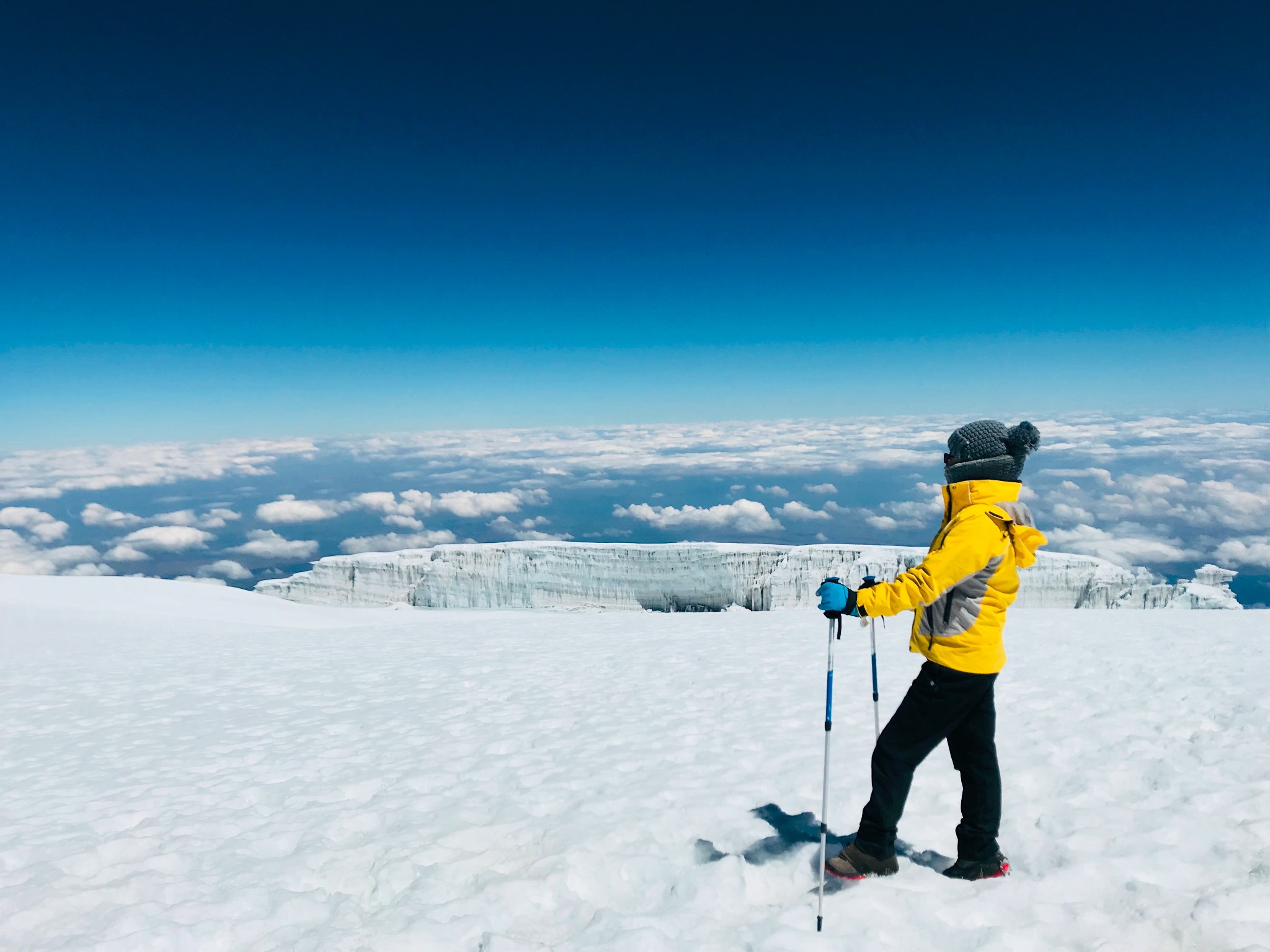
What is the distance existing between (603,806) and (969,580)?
3346 millimetres

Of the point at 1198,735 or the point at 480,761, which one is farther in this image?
the point at 480,761

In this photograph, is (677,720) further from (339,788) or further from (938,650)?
(938,650)

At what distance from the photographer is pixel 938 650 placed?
11.6 feet

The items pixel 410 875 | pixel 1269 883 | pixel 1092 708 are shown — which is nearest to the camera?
pixel 1269 883

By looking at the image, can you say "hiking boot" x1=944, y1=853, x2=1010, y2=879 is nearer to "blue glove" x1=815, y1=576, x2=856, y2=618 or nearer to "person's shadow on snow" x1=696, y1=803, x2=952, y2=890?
"person's shadow on snow" x1=696, y1=803, x2=952, y2=890

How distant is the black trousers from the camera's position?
11.7ft

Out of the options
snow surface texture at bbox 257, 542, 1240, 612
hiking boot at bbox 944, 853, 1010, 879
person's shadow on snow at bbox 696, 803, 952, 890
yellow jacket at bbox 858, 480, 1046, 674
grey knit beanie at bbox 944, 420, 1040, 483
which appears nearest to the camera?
yellow jacket at bbox 858, 480, 1046, 674

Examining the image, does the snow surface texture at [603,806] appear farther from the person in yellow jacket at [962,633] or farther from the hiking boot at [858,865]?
the person in yellow jacket at [962,633]

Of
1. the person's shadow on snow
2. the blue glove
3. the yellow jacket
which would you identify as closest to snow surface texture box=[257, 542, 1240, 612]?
the person's shadow on snow

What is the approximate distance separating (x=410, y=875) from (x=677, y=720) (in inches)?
141

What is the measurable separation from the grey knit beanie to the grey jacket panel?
0.46m

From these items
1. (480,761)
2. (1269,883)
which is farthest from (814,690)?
(1269,883)

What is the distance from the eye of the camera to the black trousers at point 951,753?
11.7 feet

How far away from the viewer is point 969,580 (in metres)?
3.43
